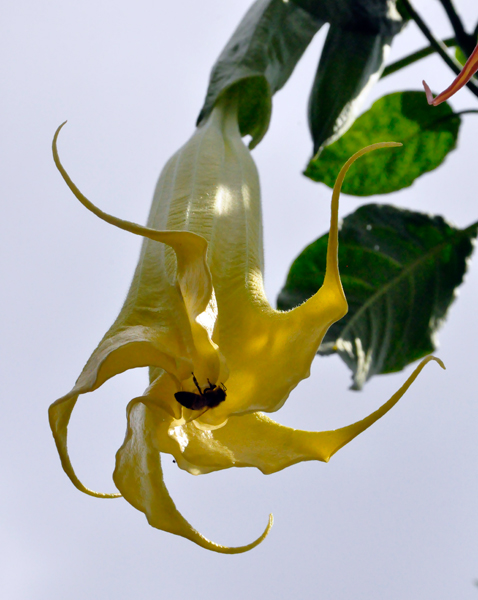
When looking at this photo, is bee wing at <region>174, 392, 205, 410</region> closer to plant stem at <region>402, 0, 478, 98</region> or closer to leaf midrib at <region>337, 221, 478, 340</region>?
leaf midrib at <region>337, 221, 478, 340</region>

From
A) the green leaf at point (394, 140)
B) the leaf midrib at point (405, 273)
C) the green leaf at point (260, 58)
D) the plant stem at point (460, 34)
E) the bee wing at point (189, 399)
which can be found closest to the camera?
the bee wing at point (189, 399)

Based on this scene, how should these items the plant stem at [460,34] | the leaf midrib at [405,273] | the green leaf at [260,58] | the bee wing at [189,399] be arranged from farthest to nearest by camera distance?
the leaf midrib at [405,273] < the plant stem at [460,34] < the green leaf at [260,58] < the bee wing at [189,399]

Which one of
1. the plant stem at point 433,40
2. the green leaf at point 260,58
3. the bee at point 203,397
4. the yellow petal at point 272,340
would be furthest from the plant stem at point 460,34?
the bee at point 203,397

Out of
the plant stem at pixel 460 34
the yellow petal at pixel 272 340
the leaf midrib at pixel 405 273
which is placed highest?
the plant stem at pixel 460 34

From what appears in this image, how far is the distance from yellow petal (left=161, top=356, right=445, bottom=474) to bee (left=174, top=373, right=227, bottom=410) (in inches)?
2.2

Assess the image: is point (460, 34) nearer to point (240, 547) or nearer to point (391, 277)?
point (391, 277)

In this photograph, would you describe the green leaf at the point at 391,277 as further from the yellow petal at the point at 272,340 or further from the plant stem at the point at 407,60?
the yellow petal at the point at 272,340

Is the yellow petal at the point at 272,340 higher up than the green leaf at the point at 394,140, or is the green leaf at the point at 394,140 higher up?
the green leaf at the point at 394,140

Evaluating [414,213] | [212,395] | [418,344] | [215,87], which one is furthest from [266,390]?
[414,213]

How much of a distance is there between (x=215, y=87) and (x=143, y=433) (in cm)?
57

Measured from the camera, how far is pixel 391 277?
1.39 metres

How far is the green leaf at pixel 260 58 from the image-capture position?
0.96 metres

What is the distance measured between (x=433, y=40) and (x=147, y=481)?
3.21 feet

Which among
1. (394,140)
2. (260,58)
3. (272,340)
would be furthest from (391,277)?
(272,340)
